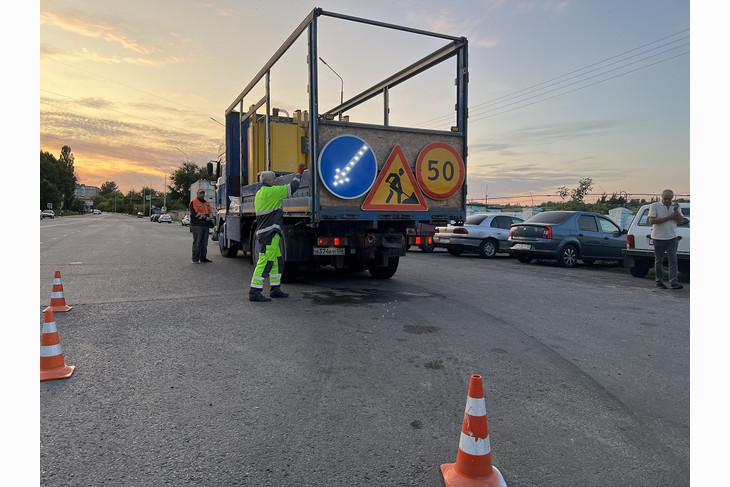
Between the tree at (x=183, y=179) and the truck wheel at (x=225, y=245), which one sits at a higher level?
the tree at (x=183, y=179)

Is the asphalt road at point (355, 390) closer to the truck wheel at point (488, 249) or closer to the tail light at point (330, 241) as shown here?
the tail light at point (330, 241)

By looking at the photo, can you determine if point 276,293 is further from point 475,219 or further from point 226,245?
point 475,219

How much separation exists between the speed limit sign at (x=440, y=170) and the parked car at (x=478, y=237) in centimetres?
714

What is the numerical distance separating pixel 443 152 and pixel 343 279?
3122 millimetres

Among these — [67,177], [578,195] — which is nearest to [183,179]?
Answer: [67,177]

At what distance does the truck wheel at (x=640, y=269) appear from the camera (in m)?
10.9

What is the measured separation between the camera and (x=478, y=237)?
1570 centimetres

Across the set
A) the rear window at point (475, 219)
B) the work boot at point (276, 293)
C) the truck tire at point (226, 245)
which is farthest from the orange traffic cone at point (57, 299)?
the rear window at point (475, 219)

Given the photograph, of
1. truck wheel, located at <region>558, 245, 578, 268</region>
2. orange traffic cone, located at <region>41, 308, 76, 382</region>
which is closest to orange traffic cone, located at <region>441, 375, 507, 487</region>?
orange traffic cone, located at <region>41, 308, 76, 382</region>

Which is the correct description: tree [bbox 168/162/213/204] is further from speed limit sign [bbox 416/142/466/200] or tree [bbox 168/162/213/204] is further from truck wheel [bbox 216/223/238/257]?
speed limit sign [bbox 416/142/466/200]

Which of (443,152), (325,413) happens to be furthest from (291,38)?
(325,413)

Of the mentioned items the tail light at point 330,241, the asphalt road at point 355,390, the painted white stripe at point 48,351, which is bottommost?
the asphalt road at point 355,390

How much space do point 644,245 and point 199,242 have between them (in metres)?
10.4

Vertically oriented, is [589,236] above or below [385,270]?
above
